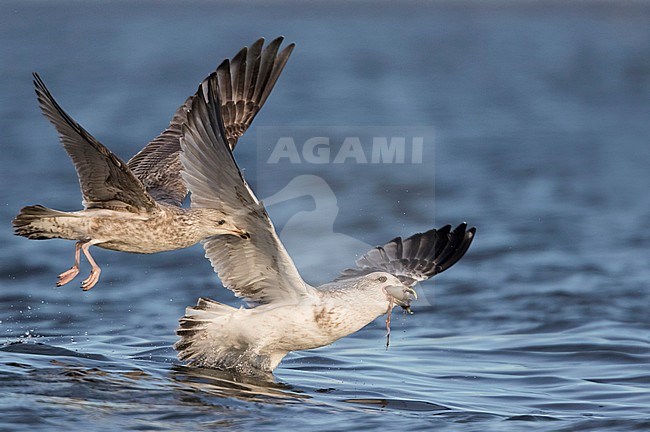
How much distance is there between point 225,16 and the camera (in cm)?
7988

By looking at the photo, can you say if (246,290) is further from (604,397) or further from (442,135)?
(442,135)

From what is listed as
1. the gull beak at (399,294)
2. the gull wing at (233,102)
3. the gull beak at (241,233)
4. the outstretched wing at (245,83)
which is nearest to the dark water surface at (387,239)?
the gull beak at (399,294)

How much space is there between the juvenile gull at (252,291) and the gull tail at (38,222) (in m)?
0.99

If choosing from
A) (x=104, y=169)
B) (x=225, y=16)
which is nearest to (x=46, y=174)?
(x=104, y=169)

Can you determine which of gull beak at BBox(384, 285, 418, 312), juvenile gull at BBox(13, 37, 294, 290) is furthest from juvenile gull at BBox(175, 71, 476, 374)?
juvenile gull at BBox(13, 37, 294, 290)

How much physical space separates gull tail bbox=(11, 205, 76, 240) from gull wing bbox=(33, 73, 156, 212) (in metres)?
0.27

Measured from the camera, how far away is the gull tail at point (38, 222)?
8.94 meters

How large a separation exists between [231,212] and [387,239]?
711cm

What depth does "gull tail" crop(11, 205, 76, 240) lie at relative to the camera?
894 cm

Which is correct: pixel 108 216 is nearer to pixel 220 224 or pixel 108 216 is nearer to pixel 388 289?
pixel 220 224

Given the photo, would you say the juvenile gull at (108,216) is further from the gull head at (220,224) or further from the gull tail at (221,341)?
the gull tail at (221,341)

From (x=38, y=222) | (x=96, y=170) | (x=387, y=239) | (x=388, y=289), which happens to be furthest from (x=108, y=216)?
Answer: (x=387, y=239)

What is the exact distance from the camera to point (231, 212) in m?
8.73

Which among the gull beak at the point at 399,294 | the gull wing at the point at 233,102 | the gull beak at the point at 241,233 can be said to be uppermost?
the gull wing at the point at 233,102
